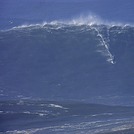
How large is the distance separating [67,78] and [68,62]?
14.9 ft

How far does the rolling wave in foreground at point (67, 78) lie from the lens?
48.9 meters

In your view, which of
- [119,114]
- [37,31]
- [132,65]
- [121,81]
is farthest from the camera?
[37,31]

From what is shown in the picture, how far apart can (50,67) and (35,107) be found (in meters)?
16.7

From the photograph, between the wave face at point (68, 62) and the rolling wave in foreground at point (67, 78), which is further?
the wave face at point (68, 62)

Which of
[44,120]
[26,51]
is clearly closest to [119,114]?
[44,120]

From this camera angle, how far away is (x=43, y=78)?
6712 centimetres

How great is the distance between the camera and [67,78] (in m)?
66.9

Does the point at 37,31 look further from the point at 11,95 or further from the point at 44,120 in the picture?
the point at 44,120

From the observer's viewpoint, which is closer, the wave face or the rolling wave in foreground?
the rolling wave in foreground

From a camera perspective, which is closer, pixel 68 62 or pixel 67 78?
pixel 67 78

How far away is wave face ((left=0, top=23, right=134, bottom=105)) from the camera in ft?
202

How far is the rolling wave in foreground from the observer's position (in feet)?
160

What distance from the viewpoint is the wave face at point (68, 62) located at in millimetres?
61625

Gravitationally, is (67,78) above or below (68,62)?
below
